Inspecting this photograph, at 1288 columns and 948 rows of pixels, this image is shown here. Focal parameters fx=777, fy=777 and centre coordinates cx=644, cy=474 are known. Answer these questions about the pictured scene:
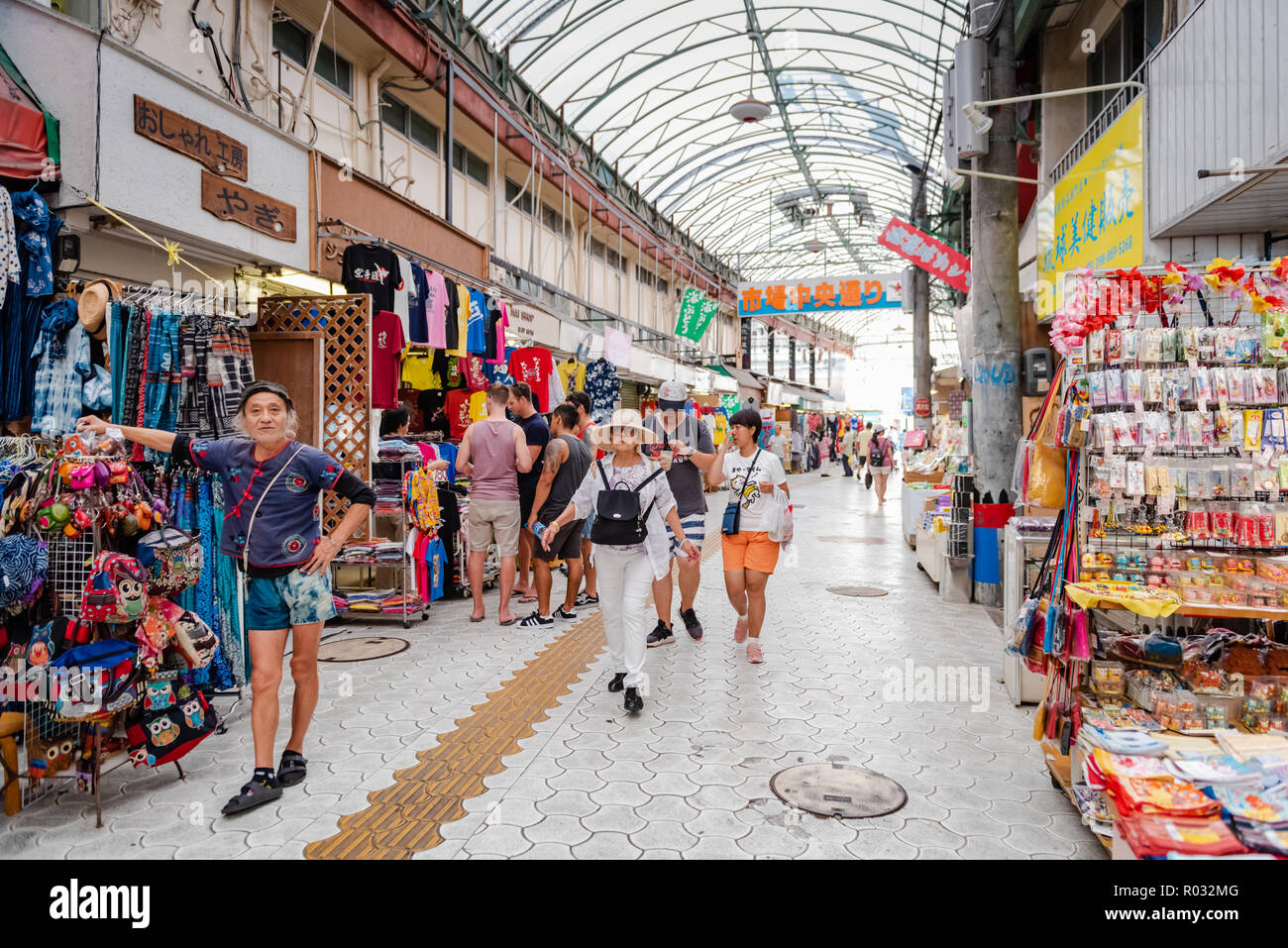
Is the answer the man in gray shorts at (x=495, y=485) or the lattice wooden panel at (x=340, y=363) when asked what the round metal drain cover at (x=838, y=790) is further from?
the lattice wooden panel at (x=340, y=363)

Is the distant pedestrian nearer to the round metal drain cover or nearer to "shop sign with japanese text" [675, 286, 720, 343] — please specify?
"shop sign with japanese text" [675, 286, 720, 343]

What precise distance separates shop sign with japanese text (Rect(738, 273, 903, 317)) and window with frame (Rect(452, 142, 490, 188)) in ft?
23.7

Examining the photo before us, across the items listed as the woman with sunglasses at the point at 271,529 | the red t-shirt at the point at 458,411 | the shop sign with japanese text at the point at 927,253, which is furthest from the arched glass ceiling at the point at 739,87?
the woman with sunglasses at the point at 271,529

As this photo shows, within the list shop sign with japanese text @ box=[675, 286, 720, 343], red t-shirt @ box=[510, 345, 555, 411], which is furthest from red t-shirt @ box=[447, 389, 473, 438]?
shop sign with japanese text @ box=[675, 286, 720, 343]

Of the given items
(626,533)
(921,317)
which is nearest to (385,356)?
(626,533)

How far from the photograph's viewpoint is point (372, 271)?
23.6ft

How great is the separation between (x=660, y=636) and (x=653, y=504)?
5.50 feet

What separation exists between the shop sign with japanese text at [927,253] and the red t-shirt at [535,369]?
6.07m

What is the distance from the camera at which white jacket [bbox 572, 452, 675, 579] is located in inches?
176

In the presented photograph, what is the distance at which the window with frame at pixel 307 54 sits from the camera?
8854mm

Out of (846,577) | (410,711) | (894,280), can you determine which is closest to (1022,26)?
(846,577)

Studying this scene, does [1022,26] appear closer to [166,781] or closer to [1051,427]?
[1051,427]

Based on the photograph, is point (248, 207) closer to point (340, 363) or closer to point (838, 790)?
point (340, 363)

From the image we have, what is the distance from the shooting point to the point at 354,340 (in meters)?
6.61
